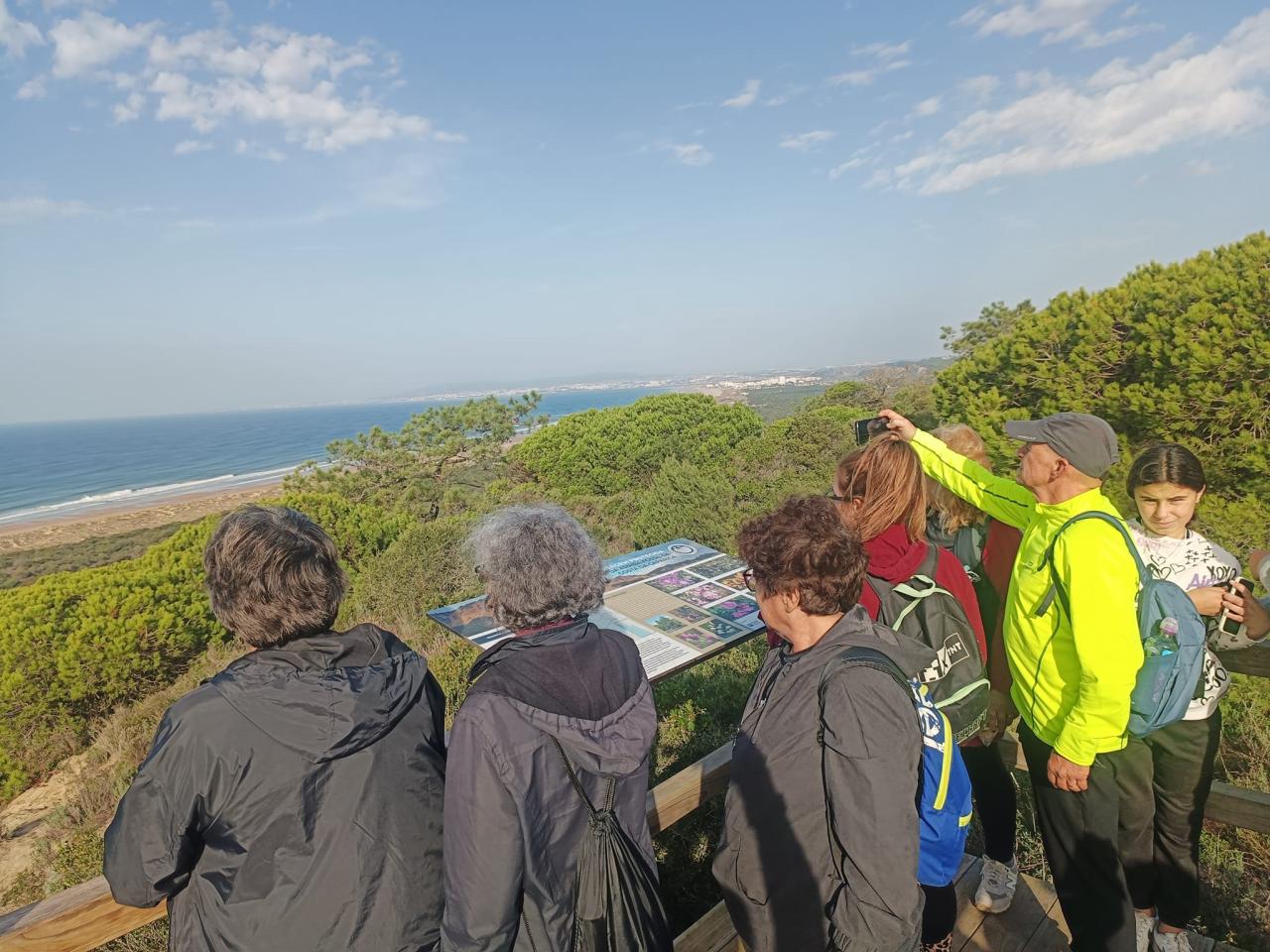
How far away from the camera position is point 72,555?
21031mm

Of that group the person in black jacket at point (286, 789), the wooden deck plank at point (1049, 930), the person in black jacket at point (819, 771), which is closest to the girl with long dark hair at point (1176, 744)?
the wooden deck plank at point (1049, 930)

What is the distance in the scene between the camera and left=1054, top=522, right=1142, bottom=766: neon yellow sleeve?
1657 mm

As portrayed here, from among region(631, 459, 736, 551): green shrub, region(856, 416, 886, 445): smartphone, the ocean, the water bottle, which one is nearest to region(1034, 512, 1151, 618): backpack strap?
the water bottle

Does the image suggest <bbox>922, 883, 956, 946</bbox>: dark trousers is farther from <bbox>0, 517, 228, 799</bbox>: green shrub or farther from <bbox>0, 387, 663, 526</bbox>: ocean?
<bbox>0, 387, 663, 526</bbox>: ocean

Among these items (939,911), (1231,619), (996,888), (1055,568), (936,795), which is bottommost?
(996,888)

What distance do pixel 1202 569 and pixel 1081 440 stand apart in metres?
0.69

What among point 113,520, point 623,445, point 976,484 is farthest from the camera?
point 113,520

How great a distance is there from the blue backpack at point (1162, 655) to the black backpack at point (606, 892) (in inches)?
54.0

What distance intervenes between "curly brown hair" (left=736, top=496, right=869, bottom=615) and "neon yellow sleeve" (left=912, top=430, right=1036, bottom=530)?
0.96 m

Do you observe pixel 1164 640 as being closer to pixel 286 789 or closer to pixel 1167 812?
pixel 1167 812

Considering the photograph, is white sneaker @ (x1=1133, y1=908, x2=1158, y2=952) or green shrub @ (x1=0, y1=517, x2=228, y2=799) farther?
green shrub @ (x1=0, y1=517, x2=228, y2=799)

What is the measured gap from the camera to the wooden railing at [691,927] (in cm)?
126

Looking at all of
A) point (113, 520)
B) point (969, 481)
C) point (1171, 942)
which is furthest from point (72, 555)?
point (1171, 942)

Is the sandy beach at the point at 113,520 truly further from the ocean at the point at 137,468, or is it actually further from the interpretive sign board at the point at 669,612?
the interpretive sign board at the point at 669,612
